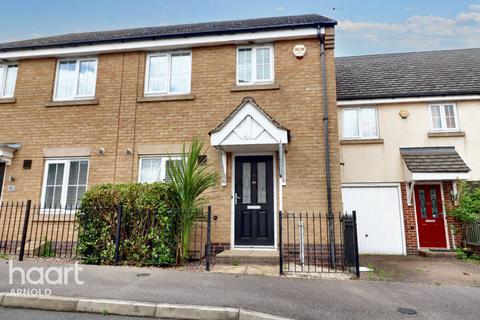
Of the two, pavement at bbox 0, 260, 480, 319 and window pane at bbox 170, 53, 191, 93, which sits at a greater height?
window pane at bbox 170, 53, 191, 93

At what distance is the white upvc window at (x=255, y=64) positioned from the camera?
840 centimetres

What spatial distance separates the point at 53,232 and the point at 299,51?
314 inches

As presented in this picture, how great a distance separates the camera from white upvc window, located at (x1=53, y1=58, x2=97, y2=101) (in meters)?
8.98

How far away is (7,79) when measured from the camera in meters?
9.41

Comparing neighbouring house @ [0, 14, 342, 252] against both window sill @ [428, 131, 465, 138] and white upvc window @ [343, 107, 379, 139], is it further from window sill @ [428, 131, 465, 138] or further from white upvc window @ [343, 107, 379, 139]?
window sill @ [428, 131, 465, 138]

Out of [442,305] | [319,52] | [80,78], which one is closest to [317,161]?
[319,52]

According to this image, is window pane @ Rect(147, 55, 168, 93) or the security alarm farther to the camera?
window pane @ Rect(147, 55, 168, 93)

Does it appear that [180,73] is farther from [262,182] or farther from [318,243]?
[318,243]

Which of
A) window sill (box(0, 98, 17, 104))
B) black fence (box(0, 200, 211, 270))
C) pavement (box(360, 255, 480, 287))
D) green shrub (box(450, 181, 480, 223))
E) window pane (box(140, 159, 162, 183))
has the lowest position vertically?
pavement (box(360, 255, 480, 287))

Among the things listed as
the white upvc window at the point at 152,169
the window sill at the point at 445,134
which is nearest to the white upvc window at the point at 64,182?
the white upvc window at the point at 152,169

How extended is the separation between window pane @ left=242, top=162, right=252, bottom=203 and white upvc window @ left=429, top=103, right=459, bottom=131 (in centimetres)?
700

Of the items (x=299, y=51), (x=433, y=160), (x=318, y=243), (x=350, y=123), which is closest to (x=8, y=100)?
(x=299, y=51)

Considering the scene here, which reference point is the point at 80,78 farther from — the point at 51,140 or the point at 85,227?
the point at 85,227

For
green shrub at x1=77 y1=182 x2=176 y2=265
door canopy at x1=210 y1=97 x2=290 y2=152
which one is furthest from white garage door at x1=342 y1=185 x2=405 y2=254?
green shrub at x1=77 y1=182 x2=176 y2=265
